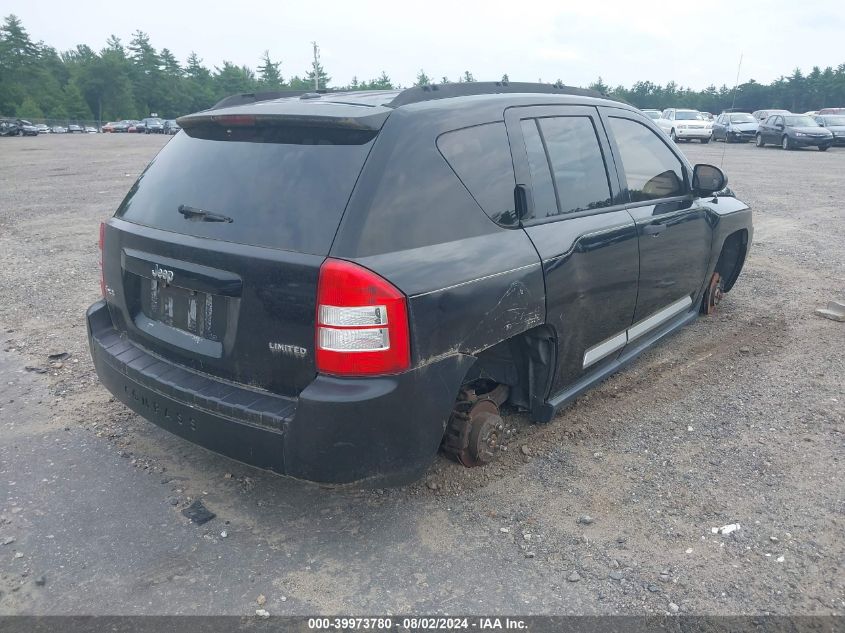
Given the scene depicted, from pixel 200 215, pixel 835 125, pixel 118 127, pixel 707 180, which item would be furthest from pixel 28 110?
pixel 200 215

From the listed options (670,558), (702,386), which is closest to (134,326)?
(670,558)

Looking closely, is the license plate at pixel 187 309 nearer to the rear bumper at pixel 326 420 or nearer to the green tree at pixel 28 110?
the rear bumper at pixel 326 420


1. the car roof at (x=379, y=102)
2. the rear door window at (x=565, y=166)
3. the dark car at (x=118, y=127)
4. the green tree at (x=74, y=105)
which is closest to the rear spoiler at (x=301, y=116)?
the car roof at (x=379, y=102)

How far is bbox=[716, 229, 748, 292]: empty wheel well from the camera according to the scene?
5.88 meters

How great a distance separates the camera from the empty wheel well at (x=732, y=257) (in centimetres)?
588

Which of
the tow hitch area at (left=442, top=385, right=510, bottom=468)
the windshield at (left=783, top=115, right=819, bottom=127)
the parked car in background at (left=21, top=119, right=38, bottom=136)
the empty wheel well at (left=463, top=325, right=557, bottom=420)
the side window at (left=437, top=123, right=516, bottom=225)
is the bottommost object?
the tow hitch area at (left=442, top=385, right=510, bottom=468)

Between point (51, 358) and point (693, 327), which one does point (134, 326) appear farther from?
point (693, 327)

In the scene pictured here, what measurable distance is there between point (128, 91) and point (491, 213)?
10302 centimetres

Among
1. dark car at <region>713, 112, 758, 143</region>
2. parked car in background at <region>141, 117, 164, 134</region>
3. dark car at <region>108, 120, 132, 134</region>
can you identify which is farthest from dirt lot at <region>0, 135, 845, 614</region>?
dark car at <region>108, 120, 132, 134</region>

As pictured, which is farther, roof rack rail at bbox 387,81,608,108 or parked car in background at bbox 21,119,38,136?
parked car in background at bbox 21,119,38,136

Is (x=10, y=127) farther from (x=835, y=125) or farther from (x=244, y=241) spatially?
(x=244, y=241)

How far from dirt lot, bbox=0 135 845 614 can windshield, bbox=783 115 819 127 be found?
28493mm

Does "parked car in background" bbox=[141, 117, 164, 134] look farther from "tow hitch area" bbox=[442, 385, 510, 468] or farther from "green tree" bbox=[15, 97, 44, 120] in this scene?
"tow hitch area" bbox=[442, 385, 510, 468]

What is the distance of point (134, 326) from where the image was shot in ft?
10.8
